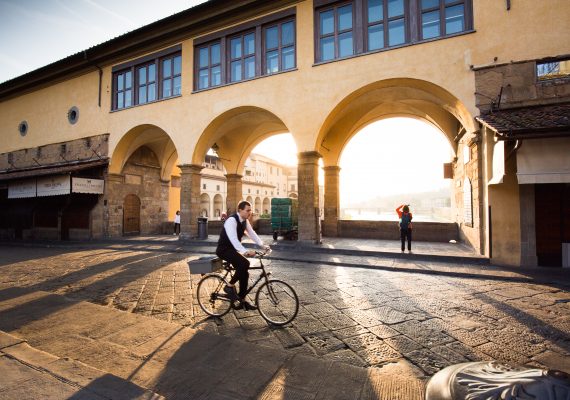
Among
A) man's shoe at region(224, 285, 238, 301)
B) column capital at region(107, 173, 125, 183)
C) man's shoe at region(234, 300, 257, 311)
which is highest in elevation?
column capital at region(107, 173, 125, 183)

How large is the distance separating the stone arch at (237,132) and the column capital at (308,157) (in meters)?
2.30

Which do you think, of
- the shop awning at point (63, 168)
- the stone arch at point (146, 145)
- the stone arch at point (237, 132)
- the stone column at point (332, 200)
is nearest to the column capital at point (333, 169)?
the stone column at point (332, 200)

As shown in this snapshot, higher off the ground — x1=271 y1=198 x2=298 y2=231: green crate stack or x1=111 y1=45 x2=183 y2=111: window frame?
x1=111 y1=45 x2=183 y2=111: window frame

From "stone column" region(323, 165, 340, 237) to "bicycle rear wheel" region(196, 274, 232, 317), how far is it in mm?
10828

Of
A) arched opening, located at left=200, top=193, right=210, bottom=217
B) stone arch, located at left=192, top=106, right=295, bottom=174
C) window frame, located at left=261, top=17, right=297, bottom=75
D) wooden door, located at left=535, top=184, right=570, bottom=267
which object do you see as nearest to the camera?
wooden door, located at left=535, top=184, right=570, bottom=267

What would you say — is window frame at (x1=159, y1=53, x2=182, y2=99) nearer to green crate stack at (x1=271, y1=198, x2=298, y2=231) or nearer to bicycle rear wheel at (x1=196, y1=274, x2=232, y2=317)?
green crate stack at (x1=271, y1=198, x2=298, y2=231)

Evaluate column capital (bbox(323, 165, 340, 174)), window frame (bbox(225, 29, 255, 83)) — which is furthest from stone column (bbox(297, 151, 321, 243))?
column capital (bbox(323, 165, 340, 174))

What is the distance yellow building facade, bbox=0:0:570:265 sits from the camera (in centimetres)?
859

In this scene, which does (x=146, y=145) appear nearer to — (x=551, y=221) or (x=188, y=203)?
(x=188, y=203)

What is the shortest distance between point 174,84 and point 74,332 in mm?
12843

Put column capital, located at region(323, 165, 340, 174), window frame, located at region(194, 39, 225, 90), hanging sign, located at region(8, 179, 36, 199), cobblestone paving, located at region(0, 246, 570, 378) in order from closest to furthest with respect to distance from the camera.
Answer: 1. cobblestone paving, located at region(0, 246, 570, 378)
2. window frame, located at region(194, 39, 225, 90)
3. hanging sign, located at region(8, 179, 36, 199)
4. column capital, located at region(323, 165, 340, 174)

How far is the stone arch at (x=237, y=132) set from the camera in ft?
42.9

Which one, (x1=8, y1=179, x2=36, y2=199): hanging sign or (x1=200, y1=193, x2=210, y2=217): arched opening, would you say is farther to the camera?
(x1=200, y1=193, x2=210, y2=217): arched opening

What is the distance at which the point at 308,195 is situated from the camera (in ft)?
36.2
